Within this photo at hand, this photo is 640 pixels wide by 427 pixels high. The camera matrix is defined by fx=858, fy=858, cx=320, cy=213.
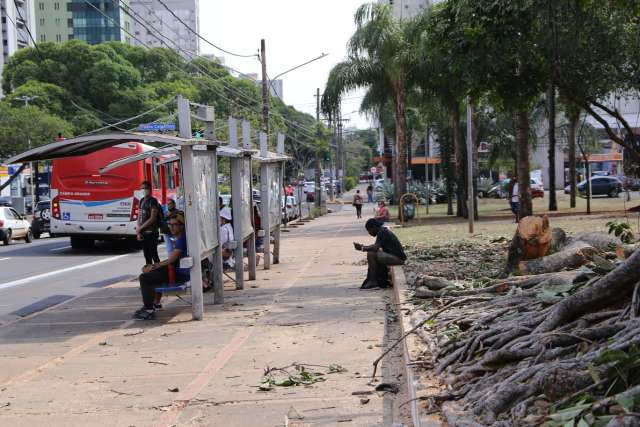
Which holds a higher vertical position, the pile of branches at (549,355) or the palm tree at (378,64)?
the palm tree at (378,64)

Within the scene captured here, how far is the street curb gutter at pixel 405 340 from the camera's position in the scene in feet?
19.2

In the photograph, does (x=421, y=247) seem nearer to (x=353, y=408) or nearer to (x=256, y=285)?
(x=256, y=285)

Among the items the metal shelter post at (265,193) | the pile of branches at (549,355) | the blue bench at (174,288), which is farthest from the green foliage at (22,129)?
the pile of branches at (549,355)

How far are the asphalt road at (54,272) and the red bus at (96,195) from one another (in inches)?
33.5

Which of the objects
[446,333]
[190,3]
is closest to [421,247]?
[446,333]

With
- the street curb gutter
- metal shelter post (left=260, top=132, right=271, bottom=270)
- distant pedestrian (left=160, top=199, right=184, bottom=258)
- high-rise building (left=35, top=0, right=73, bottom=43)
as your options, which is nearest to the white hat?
distant pedestrian (left=160, top=199, right=184, bottom=258)

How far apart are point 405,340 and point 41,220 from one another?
1258 inches

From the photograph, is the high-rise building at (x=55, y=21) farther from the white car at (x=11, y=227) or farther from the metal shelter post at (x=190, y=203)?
the metal shelter post at (x=190, y=203)

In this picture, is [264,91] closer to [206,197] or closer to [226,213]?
[226,213]

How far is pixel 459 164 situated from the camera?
121ft

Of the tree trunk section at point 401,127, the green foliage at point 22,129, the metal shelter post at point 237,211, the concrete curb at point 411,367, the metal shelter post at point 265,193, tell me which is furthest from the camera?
the green foliage at point 22,129

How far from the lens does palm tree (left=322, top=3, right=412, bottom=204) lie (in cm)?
3528

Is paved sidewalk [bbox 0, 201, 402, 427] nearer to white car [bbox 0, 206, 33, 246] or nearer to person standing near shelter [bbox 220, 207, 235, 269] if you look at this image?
person standing near shelter [bbox 220, 207, 235, 269]

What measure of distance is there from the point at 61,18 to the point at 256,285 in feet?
363
